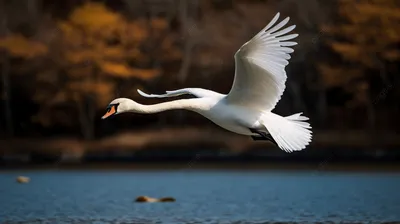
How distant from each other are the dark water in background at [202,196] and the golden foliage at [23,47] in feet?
17.8

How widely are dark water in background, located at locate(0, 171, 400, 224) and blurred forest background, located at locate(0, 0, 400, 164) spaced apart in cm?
356

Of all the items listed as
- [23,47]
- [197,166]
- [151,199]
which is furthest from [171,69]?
[151,199]

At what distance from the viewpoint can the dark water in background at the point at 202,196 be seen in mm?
21641

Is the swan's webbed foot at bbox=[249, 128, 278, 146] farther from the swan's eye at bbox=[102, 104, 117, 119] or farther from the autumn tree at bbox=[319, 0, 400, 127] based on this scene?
the autumn tree at bbox=[319, 0, 400, 127]

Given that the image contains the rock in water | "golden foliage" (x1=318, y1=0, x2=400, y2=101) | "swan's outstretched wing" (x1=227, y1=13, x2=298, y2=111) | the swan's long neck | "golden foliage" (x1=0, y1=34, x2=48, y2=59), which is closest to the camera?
"swan's outstretched wing" (x1=227, y1=13, x2=298, y2=111)

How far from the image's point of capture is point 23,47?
132 ft

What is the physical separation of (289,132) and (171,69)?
3102cm

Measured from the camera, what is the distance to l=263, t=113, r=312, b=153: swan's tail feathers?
39.5ft

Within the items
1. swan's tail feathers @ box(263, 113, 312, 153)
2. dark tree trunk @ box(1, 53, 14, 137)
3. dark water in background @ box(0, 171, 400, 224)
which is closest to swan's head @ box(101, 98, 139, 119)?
swan's tail feathers @ box(263, 113, 312, 153)

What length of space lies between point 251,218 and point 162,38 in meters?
21.3

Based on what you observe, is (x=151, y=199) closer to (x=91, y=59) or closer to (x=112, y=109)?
(x=112, y=109)

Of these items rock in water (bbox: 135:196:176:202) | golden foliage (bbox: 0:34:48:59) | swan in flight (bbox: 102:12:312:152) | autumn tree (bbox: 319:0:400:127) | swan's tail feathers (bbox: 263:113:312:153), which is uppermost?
golden foliage (bbox: 0:34:48:59)

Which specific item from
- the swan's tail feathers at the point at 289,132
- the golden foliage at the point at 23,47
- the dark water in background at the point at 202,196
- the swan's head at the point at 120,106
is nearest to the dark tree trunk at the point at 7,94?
the golden foliage at the point at 23,47

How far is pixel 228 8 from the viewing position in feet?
153
